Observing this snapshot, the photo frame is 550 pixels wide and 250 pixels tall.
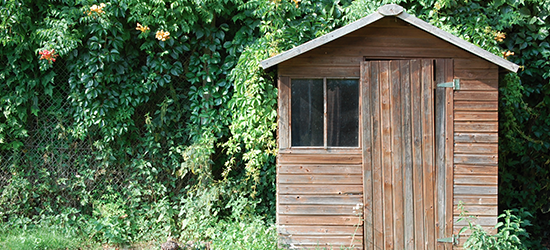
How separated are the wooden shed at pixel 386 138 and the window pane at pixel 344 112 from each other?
0.4 inches

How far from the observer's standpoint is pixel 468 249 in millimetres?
4191

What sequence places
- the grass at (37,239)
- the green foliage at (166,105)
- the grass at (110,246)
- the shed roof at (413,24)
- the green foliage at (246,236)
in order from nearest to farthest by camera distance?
the shed roof at (413,24), the green foliage at (246,236), the grass at (110,246), the grass at (37,239), the green foliage at (166,105)

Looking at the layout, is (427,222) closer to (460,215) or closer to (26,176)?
(460,215)

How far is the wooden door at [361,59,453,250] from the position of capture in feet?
13.9

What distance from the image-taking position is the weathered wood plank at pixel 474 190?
426 cm

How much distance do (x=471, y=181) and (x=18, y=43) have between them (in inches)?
236

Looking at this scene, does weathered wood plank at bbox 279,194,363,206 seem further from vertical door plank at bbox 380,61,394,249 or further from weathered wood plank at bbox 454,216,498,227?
weathered wood plank at bbox 454,216,498,227

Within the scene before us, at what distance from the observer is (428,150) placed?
424cm

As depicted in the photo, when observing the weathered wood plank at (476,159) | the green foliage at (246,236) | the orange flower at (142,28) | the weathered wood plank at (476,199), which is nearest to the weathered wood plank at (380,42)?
the weathered wood plank at (476,159)

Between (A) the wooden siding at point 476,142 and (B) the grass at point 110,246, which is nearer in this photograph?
(A) the wooden siding at point 476,142

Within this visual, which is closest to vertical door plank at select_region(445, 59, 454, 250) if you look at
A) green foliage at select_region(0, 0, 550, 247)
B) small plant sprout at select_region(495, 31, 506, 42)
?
green foliage at select_region(0, 0, 550, 247)

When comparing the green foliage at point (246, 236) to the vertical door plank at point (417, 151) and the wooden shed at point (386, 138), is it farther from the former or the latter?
the vertical door plank at point (417, 151)

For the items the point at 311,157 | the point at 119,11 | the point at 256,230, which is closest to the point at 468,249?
the point at 311,157

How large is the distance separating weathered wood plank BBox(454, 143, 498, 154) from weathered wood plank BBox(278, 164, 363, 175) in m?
1.11
